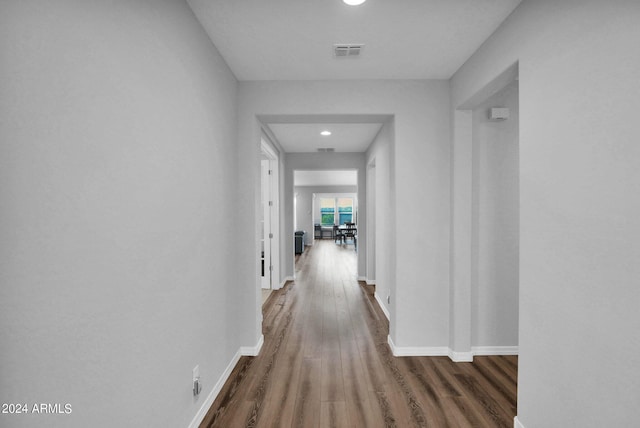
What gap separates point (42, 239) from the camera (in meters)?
0.83

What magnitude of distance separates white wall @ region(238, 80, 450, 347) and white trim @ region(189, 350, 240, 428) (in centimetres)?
64

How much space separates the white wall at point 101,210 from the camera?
776 mm

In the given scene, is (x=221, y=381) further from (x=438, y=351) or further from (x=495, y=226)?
(x=495, y=226)

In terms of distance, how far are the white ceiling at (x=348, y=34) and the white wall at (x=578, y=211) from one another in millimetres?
330

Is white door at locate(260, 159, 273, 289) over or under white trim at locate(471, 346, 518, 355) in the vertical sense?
over

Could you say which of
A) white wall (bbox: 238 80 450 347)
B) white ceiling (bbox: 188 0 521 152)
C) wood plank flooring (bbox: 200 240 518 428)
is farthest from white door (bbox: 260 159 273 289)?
white ceiling (bbox: 188 0 521 152)

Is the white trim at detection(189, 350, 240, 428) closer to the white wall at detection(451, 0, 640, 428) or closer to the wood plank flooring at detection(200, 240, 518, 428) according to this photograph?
the wood plank flooring at detection(200, 240, 518, 428)

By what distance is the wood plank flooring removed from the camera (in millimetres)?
1927

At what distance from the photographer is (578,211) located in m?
1.35

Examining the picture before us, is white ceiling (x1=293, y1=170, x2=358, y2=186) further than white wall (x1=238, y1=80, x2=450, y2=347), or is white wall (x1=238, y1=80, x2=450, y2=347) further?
white ceiling (x1=293, y1=170, x2=358, y2=186)

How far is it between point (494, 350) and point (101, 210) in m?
3.22

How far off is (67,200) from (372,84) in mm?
2488

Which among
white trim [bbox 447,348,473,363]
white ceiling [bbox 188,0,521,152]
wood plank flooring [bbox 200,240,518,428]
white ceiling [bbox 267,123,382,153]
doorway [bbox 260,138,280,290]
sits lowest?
wood plank flooring [bbox 200,240,518,428]

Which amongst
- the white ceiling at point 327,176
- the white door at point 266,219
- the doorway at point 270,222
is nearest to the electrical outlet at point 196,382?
the doorway at point 270,222
